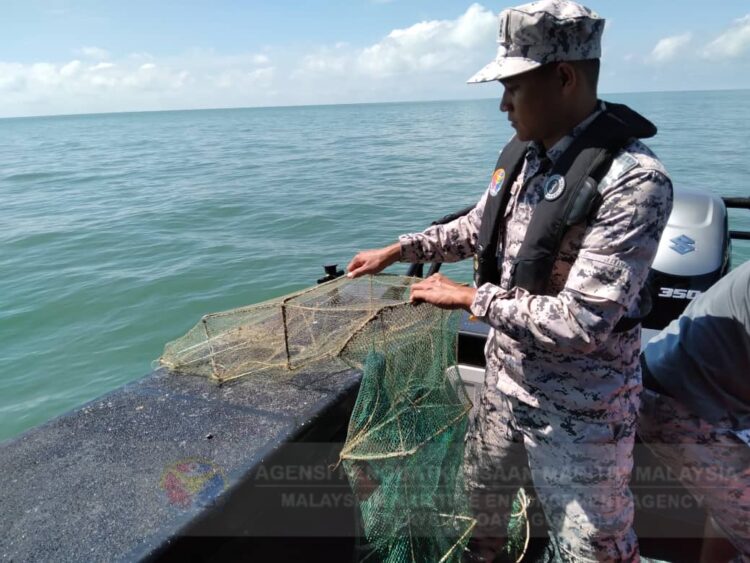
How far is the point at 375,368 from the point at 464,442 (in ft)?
1.77

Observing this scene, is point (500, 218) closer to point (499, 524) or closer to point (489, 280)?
point (489, 280)

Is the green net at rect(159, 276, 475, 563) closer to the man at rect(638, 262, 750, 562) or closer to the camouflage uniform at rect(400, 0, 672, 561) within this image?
the camouflage uniform at rect(400, 0, 672, 561)

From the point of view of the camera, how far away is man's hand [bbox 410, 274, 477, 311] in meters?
1.80

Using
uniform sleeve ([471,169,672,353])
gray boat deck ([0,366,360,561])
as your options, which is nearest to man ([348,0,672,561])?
uniform sleeve ([471,169,672,353])

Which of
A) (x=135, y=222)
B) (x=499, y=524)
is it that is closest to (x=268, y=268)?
(x=135, y=222)

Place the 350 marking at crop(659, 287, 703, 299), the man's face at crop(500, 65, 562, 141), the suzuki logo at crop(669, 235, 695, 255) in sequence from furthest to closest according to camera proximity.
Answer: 1. the suzuki logo at crop(669, 235, 695, 255)
2. the 350 marking at crop(659, 287, 703, 299)
3. the man's face at crop(500, 65, 562, 141)

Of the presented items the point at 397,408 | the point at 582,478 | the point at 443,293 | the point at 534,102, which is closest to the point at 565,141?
the point at 534,102

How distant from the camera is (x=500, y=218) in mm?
1970

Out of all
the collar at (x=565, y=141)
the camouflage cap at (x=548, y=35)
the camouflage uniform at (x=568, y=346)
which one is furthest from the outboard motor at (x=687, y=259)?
the camouflage cap at (x=548, y=35)

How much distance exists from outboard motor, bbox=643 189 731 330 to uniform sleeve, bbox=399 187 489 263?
1.81 m

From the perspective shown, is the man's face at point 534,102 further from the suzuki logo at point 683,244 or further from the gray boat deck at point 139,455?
the suzuki logo at point 683,244

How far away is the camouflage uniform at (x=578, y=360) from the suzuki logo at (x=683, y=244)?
231 centimetres

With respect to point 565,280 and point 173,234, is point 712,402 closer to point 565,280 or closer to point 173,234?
point 565,280

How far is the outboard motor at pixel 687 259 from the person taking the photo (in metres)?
3.62
